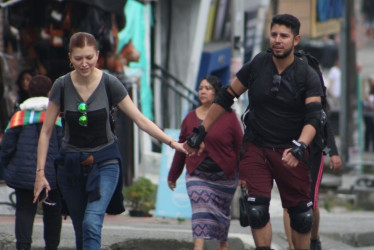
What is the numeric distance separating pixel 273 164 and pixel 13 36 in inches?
253

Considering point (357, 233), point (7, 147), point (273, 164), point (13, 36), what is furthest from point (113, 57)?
point (273, 164)

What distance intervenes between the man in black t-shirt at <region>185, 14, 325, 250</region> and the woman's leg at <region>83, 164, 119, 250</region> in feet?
3.34

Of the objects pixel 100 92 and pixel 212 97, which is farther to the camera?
pixel 212 97

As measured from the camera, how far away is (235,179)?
30.8 feet

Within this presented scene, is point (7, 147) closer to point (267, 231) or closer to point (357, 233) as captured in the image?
point (267, 231)

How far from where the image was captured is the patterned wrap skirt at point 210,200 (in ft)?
30.4

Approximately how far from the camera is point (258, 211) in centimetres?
773

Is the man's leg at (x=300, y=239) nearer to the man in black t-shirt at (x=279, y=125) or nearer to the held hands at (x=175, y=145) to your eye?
the man in black t-shirt at (x=279, y=125)

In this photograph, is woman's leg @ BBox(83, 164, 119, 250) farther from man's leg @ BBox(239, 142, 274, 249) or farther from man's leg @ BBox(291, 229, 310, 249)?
man's leg @ BBox(291, 229, 310, 249)

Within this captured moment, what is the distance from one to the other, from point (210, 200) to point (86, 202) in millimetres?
1883

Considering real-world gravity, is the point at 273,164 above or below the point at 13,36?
below

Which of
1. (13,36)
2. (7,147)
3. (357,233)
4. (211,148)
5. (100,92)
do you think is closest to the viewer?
(100,92)

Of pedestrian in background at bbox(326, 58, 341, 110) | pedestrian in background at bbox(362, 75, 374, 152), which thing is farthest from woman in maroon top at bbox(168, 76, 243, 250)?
pedestrian in background at bbox(326, 58, 341, 110)

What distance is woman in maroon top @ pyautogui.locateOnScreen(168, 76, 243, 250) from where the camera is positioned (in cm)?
924
